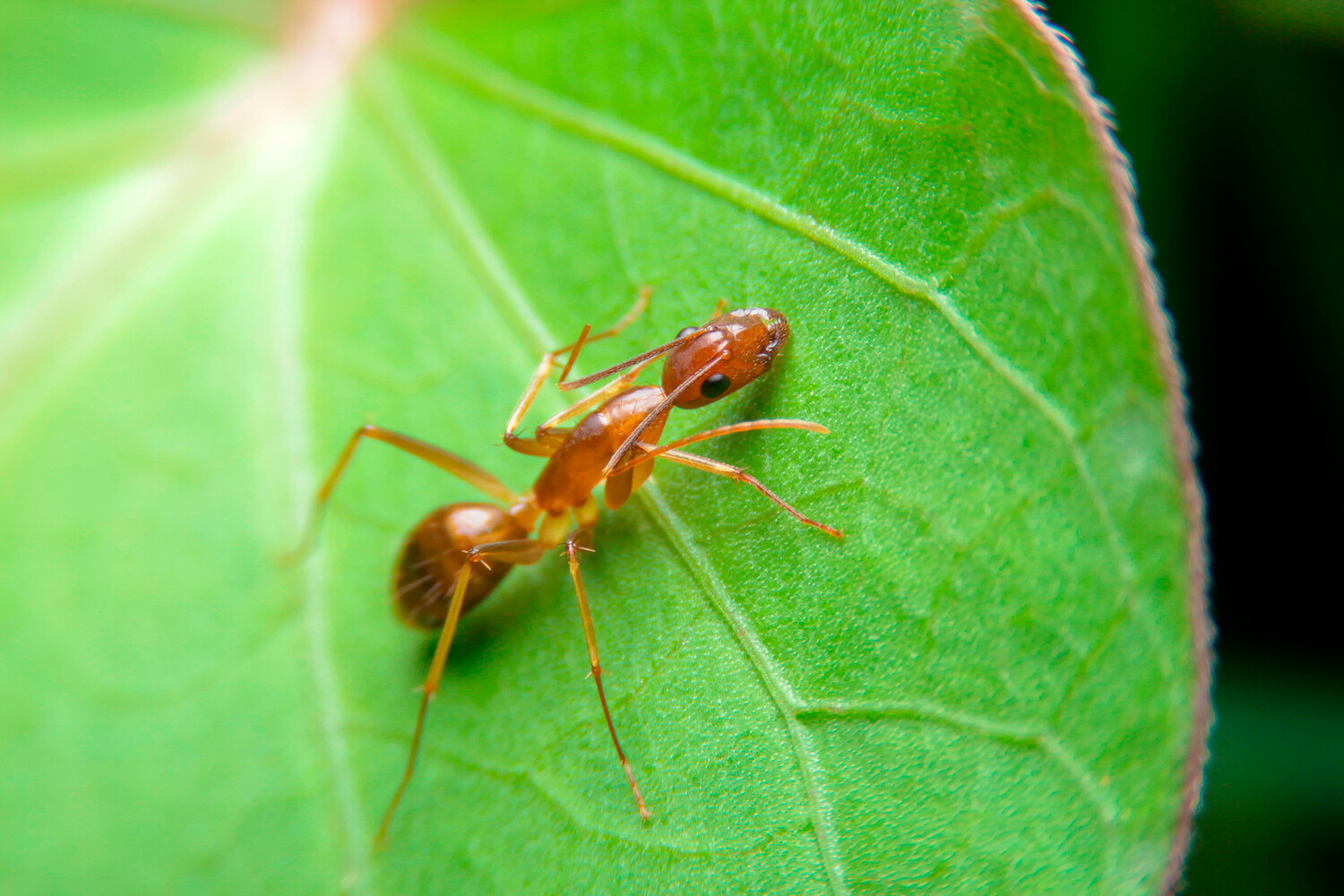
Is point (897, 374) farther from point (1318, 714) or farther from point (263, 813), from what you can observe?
point (1318, 714)

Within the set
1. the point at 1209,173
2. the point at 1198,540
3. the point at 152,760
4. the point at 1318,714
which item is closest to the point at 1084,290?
the point at 1198,540

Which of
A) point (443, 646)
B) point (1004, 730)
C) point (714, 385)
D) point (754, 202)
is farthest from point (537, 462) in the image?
point (1004, 730)

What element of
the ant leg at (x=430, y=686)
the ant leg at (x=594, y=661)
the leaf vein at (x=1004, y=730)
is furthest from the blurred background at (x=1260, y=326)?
the ant leg at (x=430, y=686)

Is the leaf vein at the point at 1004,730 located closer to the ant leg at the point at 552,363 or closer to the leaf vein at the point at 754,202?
the leaf vein at the point at 754,202

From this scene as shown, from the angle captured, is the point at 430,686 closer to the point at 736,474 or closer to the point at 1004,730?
the point at 736,474

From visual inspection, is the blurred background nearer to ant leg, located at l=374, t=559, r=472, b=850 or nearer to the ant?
the ant
